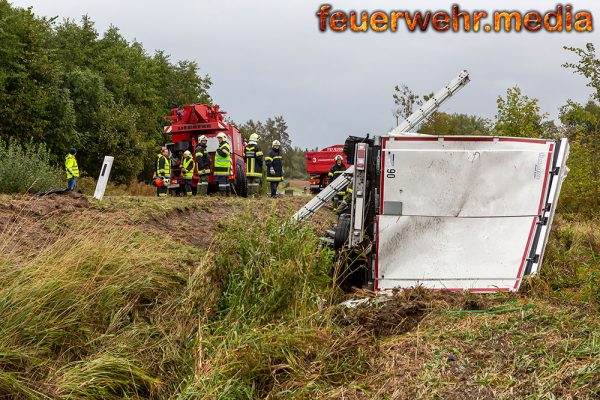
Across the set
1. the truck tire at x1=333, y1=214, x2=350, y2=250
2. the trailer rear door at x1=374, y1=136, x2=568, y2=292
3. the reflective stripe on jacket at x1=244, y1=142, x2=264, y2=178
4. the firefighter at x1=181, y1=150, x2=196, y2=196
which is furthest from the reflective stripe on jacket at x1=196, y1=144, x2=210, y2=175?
the trailer rear door at x1=374, y1=136, x2=568, y2=292

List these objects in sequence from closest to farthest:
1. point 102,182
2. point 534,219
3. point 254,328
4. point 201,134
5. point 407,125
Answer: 1. point 254,328
2. point 534,219
3. point 407,125
4. point 102,182
5. point 201,134

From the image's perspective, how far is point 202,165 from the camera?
55.1 ft

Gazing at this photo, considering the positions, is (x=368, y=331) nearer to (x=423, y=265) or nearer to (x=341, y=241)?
(x=423, y=265)

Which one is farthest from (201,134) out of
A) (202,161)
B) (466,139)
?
(466,139)

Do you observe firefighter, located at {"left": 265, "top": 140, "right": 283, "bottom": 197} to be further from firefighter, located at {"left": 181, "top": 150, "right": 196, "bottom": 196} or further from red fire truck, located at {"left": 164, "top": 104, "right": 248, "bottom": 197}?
firefighter, located at {"left": 181, "top": 150, "right": 196, "bottom": 196}

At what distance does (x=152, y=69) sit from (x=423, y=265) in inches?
1711

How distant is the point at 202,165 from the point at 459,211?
35.0 feet

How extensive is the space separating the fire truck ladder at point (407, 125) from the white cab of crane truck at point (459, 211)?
139cm

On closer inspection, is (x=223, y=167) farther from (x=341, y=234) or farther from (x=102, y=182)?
(x=341, y=234)

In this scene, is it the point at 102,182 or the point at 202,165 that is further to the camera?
the point at 202,165

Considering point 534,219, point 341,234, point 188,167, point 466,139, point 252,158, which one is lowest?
point 341,234

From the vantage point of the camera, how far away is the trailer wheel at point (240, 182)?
18188 millimetres

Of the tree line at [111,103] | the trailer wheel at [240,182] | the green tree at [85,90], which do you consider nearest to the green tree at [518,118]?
the tree line at [111,103]

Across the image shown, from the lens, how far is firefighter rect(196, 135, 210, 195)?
1678cm
